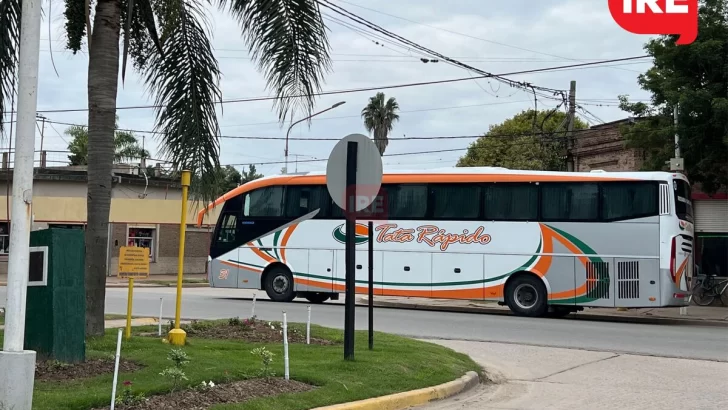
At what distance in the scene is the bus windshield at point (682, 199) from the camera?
20.3m

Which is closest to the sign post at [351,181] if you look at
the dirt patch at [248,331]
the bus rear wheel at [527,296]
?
the dirt patch at [248,331]

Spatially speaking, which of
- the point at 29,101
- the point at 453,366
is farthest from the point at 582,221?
the point at 29,101

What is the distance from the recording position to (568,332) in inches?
684

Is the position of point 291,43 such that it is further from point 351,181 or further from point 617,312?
point 617,312

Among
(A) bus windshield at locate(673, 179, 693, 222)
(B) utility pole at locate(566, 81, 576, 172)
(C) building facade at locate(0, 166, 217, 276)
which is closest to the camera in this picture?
(A) bus windshield at locate(673, 179, 693, 222)

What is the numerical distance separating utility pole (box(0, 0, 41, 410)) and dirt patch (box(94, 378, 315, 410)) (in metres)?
0.80

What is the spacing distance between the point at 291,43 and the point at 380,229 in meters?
14.1

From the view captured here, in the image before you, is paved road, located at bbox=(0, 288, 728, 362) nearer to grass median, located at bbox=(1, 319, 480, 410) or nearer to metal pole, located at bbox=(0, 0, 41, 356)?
grass median, located at bbox=(1, 319, 480, 410)

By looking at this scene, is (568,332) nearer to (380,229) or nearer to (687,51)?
(380,229)

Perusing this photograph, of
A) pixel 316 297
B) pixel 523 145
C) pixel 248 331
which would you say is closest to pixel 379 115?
pixel 523 145

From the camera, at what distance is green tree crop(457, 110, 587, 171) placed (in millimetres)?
37312

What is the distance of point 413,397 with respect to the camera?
8.66 m

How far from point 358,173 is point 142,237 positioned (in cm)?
3518

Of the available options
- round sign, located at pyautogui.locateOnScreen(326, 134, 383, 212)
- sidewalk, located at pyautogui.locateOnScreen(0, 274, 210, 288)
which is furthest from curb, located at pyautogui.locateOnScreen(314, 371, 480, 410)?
sidewalk, located at pyautogui.locateOnScreen(0, 274, 210, 288)
